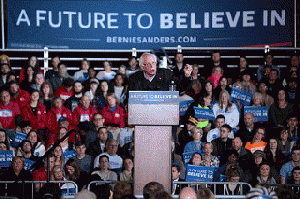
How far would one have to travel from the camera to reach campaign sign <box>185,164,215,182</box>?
291 inches

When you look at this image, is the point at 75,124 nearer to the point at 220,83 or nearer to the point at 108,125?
the point at 108,125

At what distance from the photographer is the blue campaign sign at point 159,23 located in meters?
11.5

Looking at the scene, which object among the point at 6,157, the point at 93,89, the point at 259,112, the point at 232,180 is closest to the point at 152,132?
the point at 232,180

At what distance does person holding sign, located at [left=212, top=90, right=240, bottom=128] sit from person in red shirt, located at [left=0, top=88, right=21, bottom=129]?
3.71m

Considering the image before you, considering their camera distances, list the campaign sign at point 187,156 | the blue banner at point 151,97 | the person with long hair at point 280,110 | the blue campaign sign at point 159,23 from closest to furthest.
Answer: the blue banner at point 151,97 → the campaign sign at point 187,156 → the person with long hair at point 280,110 → the blue campaign sign at point 159,23

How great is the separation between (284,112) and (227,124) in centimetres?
127

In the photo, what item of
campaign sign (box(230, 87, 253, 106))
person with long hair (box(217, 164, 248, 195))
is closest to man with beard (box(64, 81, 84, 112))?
campaign sign (box(230, 87, 253, 106))

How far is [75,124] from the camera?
31.8 ft

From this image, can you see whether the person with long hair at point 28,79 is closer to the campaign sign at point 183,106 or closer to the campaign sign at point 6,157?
the campaign sign at point 6,157

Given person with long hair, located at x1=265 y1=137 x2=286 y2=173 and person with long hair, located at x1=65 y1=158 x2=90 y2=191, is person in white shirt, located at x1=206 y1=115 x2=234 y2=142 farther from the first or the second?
person with long hair, located at x1=65 y1=158 x2=90 y2=191

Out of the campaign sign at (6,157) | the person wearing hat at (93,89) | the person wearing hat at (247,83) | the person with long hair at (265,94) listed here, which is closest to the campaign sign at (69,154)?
the campaign sign at (6,157)

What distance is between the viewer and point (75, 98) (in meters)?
10.1

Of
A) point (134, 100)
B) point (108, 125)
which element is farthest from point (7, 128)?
point (134, 100)

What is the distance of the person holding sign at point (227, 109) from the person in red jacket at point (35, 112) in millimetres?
3188
